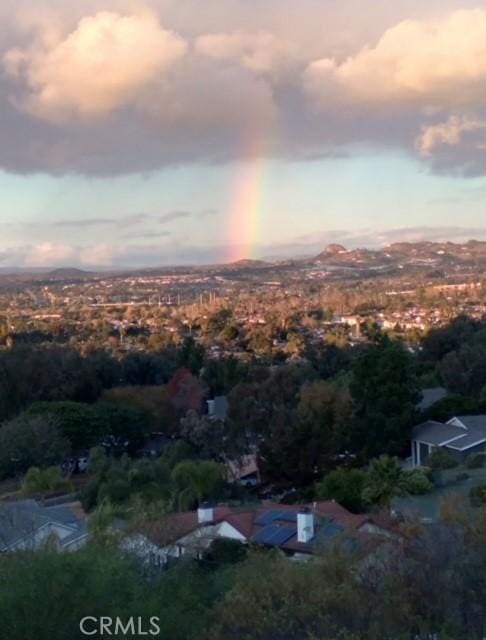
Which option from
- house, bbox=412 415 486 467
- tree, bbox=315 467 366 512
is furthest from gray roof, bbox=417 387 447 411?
tree, bbox=315 467 366 512

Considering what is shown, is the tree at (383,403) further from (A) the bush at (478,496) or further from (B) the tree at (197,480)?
(A) the bush at (478,496)

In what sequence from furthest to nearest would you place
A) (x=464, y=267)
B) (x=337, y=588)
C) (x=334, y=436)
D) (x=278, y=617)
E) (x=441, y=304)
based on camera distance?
1. (x=464, y=267)
2. (x=441, y=304)
3. (x=334, y=436)
4. (x=337, y=588)
5. (x=278, y=617)

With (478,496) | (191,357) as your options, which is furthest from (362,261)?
(478,496)

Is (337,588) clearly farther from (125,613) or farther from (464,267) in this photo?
(464,267)

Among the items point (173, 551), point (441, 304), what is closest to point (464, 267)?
point (441, 304)

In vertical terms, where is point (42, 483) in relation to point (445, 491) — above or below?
below

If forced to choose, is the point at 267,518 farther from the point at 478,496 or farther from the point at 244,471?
the point at 244,471
